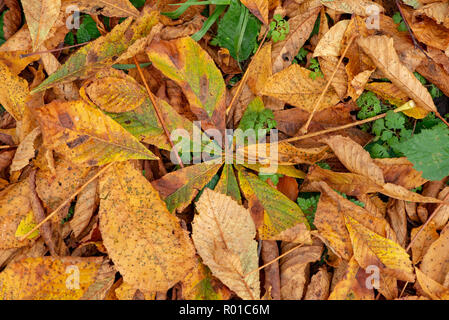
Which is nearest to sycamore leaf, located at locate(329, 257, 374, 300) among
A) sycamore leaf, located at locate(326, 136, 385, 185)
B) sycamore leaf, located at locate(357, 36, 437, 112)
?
sycamore leaf, located at locate(326, 136, 385, 185)

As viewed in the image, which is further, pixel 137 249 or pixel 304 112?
pixel 304 112

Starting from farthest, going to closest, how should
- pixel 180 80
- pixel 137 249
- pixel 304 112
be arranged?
pixel 304 112, pixel 180 80, pixel 137 249

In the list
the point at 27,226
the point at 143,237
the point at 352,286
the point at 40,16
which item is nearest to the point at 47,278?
the point at 27,226

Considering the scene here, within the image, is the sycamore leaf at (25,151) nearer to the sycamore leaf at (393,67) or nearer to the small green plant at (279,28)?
the small green plant at (279,28)

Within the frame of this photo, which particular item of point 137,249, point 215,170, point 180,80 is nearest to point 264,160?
point 215,170

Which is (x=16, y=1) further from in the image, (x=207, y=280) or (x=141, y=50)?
(x=207, y=280)

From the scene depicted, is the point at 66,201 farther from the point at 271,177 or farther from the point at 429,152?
the point at 429,152
